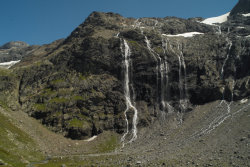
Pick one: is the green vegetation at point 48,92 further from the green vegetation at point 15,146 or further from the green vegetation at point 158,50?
the green vegetation at point 158,50

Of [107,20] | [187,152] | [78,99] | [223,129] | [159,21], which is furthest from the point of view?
[159,21]

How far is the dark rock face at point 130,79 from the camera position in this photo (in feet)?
232

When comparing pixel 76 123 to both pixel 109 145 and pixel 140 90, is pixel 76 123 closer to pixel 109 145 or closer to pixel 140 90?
pixel 109 145

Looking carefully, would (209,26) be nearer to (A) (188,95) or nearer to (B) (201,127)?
(A) (188,95)

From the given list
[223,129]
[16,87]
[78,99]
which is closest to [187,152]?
[223,129]

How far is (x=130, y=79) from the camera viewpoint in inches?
3214

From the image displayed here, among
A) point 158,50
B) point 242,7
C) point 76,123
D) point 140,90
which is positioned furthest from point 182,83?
point 242,7

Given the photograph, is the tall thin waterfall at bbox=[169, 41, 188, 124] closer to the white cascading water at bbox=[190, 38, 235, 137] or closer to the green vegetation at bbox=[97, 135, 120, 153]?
the white cascading water at bbox=[190, 38, 235, 137]

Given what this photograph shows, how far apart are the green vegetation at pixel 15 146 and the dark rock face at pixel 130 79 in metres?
11.8

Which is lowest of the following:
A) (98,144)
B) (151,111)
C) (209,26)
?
(98,144)

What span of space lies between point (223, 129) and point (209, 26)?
103 metres

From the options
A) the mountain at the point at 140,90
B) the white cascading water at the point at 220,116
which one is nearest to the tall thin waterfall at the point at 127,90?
the mountain at the point at 140,90

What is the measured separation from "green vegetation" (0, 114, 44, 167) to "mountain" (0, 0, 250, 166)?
5.62 m

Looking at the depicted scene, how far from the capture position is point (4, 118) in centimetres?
5719
